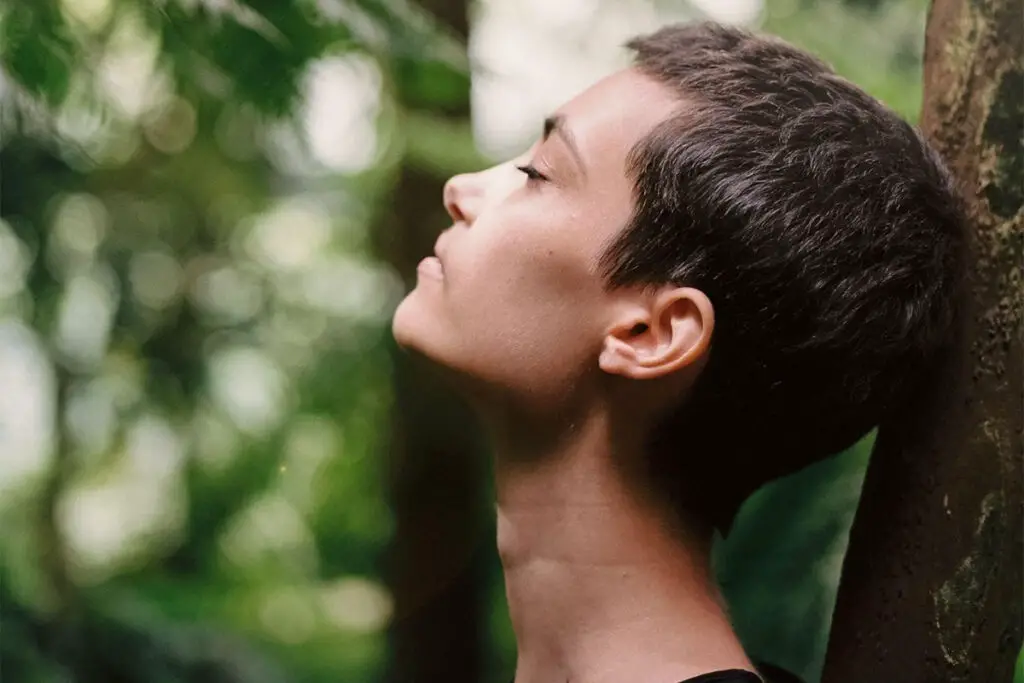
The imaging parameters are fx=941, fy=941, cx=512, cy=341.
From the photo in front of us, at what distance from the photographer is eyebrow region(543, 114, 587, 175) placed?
2.66 ft

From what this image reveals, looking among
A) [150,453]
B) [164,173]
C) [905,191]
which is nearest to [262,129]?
[164,173]

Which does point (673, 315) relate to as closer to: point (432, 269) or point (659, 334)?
point (659, 334)

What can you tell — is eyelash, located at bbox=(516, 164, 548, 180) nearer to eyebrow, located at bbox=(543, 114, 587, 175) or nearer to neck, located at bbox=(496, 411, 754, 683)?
eyebrow, located at bbox=(543, 114, 587, 175)

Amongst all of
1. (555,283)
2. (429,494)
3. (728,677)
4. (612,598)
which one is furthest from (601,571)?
(429,494)

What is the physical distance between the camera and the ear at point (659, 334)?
0.76 m

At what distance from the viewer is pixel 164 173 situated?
1543 mm

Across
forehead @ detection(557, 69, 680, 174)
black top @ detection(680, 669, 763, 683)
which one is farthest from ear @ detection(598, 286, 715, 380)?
black top @ detection(680, 669, 763, 683)

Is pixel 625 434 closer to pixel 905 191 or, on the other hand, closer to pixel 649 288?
pixel 649 288

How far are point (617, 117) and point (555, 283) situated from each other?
0.52 ft

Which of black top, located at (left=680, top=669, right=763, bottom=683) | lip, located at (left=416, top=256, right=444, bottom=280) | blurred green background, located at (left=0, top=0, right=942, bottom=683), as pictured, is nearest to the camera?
black top, located at (left=680, top=669, right=763, bottom=683)

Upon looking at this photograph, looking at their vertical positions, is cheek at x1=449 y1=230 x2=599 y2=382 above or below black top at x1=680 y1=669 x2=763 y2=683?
above

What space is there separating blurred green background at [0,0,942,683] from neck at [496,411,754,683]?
1.10ft

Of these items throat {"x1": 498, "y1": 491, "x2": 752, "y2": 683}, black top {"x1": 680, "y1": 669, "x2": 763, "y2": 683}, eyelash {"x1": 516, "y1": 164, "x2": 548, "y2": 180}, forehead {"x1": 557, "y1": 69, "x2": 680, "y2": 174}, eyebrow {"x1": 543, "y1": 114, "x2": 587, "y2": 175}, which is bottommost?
throat {"x1": 498, "y1": 491, "x2": 752, "y2": 683}

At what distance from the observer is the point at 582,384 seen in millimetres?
804
